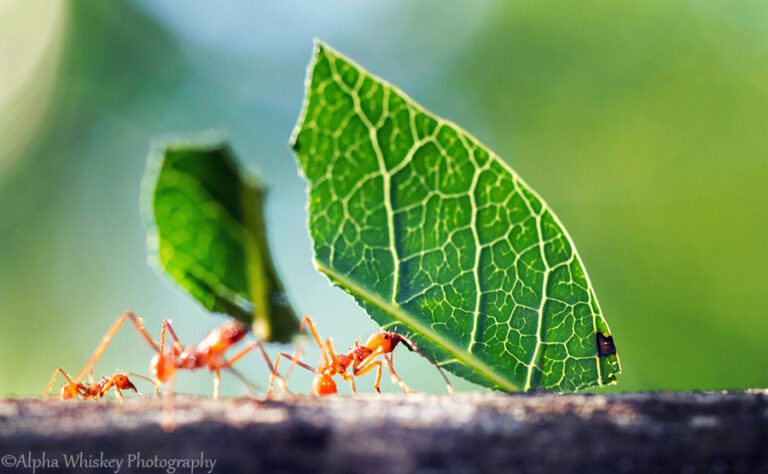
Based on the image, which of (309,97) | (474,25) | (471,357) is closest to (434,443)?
(471,357)

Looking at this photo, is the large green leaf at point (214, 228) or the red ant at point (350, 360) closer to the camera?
the large green leaf at point (214, 228)

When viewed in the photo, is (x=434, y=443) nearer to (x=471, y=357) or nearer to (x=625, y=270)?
(x=471, y=357)

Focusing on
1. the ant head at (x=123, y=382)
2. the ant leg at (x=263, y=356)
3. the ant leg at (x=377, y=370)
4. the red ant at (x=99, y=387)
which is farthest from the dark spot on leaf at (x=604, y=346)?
the ant head at (x=123, y=382)

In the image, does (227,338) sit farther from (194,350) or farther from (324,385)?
(324,385)

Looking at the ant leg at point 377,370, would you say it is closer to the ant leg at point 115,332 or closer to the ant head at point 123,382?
the ant leg at point 115,332

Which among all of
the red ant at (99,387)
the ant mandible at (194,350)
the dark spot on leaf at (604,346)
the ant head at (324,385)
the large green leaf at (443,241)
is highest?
the large green leaf at (443,241)

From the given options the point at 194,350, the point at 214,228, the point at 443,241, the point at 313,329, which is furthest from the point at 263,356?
the point at 443,241

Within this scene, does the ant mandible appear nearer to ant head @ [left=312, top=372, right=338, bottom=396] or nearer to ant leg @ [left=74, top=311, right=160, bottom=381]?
ant leg @ [left=74, top=311, right=160, bottom=381]
